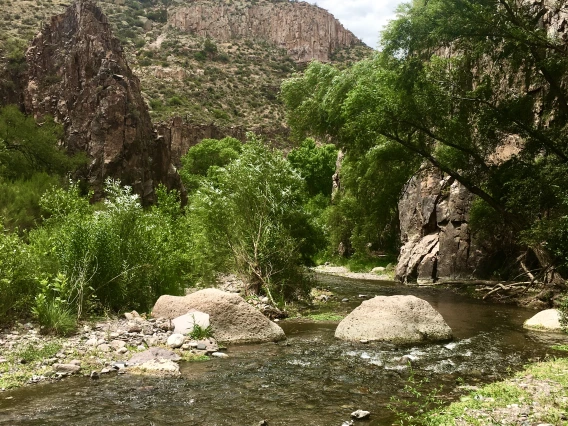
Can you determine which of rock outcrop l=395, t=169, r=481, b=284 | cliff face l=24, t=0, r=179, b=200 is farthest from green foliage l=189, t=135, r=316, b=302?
cliff face l=24, t=0, r=179, b=200

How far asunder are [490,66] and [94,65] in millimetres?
35221

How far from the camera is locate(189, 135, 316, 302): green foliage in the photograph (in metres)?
17.2

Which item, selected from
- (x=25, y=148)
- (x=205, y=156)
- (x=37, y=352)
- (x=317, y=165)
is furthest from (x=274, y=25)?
(x=37, y=352)

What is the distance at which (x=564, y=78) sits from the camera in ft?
62.6

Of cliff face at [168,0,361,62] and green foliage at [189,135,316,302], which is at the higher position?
cliff face at [168,0,361,62]

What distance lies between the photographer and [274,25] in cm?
14200

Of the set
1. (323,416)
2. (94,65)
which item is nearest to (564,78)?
(323,416)

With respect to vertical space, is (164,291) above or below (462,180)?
below

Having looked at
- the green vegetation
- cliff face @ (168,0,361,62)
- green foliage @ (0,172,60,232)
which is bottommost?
the green vegetation

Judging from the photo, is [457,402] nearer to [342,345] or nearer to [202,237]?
[342,345]

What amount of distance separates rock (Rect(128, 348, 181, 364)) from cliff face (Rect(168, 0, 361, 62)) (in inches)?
4818

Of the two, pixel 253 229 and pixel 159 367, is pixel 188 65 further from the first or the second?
pixel 159 367

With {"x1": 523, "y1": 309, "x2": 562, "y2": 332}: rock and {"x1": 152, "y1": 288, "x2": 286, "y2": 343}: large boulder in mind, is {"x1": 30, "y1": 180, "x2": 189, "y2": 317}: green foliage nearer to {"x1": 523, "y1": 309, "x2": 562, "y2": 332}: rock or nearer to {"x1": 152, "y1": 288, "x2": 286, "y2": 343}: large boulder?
{"x1": 152, "y1": 288, "x2": 286, "y2": 343}: large boulder

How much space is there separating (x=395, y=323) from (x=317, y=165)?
5078 cm
